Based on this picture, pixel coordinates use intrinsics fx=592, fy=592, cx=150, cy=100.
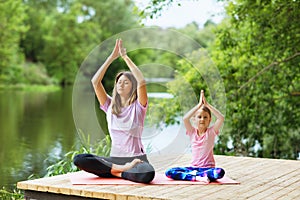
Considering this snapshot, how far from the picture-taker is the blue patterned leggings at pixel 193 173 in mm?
4312

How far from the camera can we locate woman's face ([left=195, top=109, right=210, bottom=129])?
15.1 feet

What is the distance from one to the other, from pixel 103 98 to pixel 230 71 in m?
4.62

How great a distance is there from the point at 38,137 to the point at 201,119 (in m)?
7.31

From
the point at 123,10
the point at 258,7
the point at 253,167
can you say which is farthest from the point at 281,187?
the point at 123,10

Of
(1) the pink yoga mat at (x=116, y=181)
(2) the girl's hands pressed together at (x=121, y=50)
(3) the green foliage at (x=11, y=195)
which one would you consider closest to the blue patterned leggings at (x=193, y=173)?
(1) the pink yoga mat at (x=116, y=181)

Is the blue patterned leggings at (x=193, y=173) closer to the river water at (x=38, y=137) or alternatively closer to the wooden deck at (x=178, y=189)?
the wooden deck at (x=178, y=189)

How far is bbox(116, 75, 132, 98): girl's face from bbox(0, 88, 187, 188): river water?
413 mm

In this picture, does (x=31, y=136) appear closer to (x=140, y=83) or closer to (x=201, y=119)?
(x=201, y=119)

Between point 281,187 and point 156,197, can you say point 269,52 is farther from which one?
point 156,197

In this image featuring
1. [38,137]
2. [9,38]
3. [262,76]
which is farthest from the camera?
[9,38]

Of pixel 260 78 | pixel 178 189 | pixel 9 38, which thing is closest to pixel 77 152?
pixel 178 189

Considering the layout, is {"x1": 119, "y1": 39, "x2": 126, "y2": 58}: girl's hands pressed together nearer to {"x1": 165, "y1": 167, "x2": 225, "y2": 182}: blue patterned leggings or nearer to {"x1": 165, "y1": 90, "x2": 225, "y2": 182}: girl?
{"x1": 165, "y1": 90, "x2": 225, "y2": 182}: girl

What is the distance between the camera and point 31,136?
11609 millimetres

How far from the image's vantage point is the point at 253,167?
17.0ft
